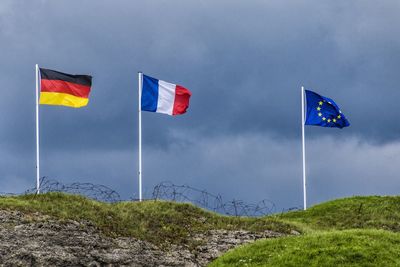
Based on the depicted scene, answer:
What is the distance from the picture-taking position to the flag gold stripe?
3738 centimetres

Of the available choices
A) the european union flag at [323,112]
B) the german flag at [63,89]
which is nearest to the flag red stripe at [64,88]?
the german flag at [63,89]

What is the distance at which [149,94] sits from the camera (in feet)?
137

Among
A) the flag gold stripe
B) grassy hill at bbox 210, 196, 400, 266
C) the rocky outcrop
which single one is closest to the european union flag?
the flag gold stripe

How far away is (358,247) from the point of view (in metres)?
24.1

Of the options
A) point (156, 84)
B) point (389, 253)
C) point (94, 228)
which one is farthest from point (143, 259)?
point (156, 84)

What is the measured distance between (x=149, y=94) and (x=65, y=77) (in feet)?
18.1

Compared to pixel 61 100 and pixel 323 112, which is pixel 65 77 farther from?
pixel 323 112

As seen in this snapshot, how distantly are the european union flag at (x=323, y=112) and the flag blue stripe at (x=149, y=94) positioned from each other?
38.0 feet

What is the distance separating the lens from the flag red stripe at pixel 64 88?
122 feet

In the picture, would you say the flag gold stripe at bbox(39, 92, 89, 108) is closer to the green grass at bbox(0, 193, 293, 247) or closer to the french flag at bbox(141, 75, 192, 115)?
the french flag at bbox(141, 75, 192, 115)

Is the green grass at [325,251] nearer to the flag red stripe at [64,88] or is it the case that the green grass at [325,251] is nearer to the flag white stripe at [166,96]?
the flag red stripe at [64,88]

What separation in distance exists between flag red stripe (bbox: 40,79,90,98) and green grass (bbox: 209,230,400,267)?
15.9 meters

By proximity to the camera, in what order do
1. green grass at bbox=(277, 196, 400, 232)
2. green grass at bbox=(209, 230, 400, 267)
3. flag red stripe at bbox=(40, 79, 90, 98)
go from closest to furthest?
green grass at bbox=(209, 230, 400, 267) < flag red stripe at bbox=(40, 79, 90, 98) < green grass at bbox=(277, 196, 400, 232)

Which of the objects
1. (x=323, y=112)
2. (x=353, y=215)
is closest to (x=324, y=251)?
(x=353, y=215)
